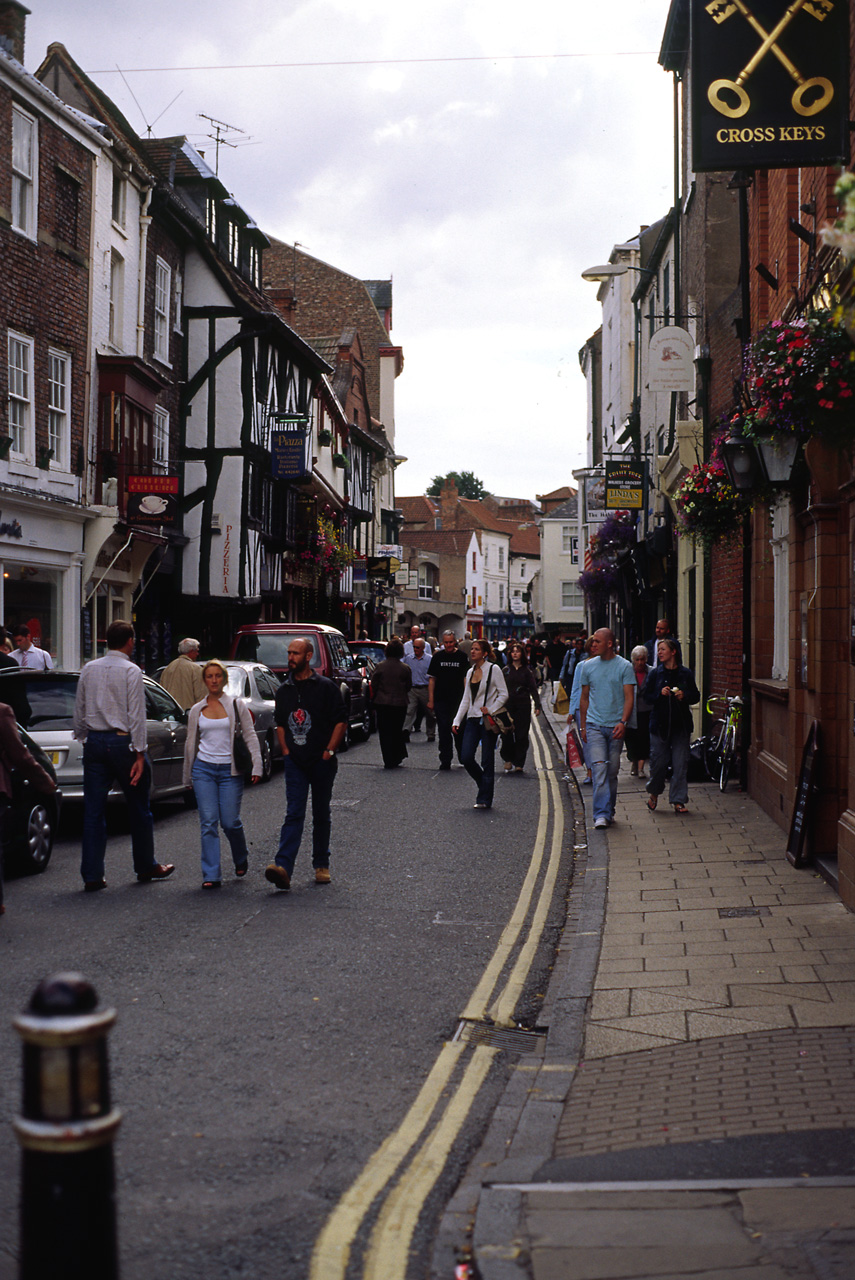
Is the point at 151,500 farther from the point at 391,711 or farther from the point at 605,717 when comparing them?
the point at 605,717

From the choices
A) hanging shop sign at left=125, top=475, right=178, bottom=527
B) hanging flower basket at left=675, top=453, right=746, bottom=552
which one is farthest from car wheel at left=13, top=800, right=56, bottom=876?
hanging shop sign at left=125, top=475, right=178, bottom=527

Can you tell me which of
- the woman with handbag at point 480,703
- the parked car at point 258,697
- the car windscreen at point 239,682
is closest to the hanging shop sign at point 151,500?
the parked car at point 258,697

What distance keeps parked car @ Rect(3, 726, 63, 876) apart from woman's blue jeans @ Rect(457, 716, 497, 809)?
4.73 metres

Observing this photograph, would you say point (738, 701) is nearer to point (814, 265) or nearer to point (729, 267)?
point (814, 265)

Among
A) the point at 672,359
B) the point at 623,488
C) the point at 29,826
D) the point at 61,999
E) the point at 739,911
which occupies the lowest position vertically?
the point at 739,911

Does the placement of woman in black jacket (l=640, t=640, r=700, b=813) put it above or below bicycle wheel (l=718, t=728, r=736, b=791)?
above

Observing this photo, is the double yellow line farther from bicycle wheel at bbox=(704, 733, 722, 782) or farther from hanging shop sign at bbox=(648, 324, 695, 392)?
hanging shop sign at bbox=(648, 324, 695, 392)

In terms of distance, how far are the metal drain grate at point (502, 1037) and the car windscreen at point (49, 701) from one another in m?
7.00

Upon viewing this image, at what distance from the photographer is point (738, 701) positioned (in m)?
14.9

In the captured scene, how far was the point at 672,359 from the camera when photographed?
19.6m

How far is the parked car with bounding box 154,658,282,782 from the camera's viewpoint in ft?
54.5

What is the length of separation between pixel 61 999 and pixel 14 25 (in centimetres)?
2299

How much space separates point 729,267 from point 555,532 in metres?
52.1

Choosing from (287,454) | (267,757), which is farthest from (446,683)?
(287,454)
